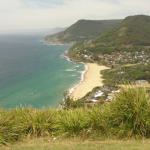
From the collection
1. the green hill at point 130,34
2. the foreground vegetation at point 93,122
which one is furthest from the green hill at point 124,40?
the foreground vegetation at point 93,122

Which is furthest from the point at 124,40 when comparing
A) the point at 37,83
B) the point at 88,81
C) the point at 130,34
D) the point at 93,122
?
the point at 93,122

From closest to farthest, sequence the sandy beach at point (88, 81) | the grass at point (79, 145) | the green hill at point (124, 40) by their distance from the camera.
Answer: the grass at point (79, 145) < the sandy beach at point (88, 81) < the green hill at point (124, 40)

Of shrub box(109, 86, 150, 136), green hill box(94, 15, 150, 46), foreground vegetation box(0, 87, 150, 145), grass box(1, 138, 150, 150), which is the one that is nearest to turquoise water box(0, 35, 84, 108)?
green hill box(94, 15, 150, 46)

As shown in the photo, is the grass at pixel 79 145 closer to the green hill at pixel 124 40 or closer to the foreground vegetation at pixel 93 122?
the foreground vegetation at pixel 93 122

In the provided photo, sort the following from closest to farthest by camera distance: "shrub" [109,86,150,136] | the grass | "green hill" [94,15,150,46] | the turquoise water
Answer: the grass
"shrub" [109,86,150,136]
the turquoise water
"green hill" [94,15,150,46]

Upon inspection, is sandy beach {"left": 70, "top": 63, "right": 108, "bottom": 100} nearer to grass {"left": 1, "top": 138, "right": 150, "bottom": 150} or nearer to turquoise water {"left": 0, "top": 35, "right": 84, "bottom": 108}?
turquoise water {"left": 0, "top": 35, "right": 84, "bottom": 108}

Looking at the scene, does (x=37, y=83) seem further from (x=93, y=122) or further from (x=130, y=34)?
(x=93, y=122)

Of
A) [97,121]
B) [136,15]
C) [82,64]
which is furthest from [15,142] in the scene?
[136,15]
